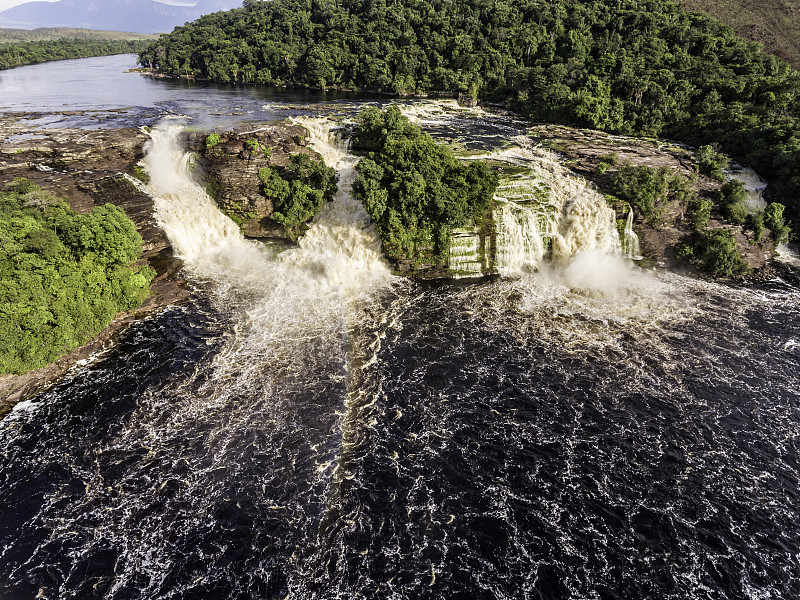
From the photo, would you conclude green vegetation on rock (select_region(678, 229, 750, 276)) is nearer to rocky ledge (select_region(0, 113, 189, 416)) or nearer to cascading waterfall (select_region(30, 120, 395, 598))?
cascading waterfall (select_region(30, 120, 395, 598))

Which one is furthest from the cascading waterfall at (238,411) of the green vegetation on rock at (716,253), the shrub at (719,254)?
the shrub at (719,254)

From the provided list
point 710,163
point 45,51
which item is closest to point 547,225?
point 710,163

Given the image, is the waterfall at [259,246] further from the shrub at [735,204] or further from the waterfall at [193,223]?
the shrub at [735,204]

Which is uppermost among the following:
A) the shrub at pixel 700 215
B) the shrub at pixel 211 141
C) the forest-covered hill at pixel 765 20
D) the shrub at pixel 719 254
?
the forest-covered hill at pixel 765 20

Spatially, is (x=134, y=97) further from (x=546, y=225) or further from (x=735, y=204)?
(x=735, y=204)

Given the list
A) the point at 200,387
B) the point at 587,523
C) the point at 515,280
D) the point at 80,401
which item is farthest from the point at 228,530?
the point at 515,280

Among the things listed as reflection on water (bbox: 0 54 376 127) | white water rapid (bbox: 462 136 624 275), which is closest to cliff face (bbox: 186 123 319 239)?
reflection on water (bbox: 0 54 376 127)
